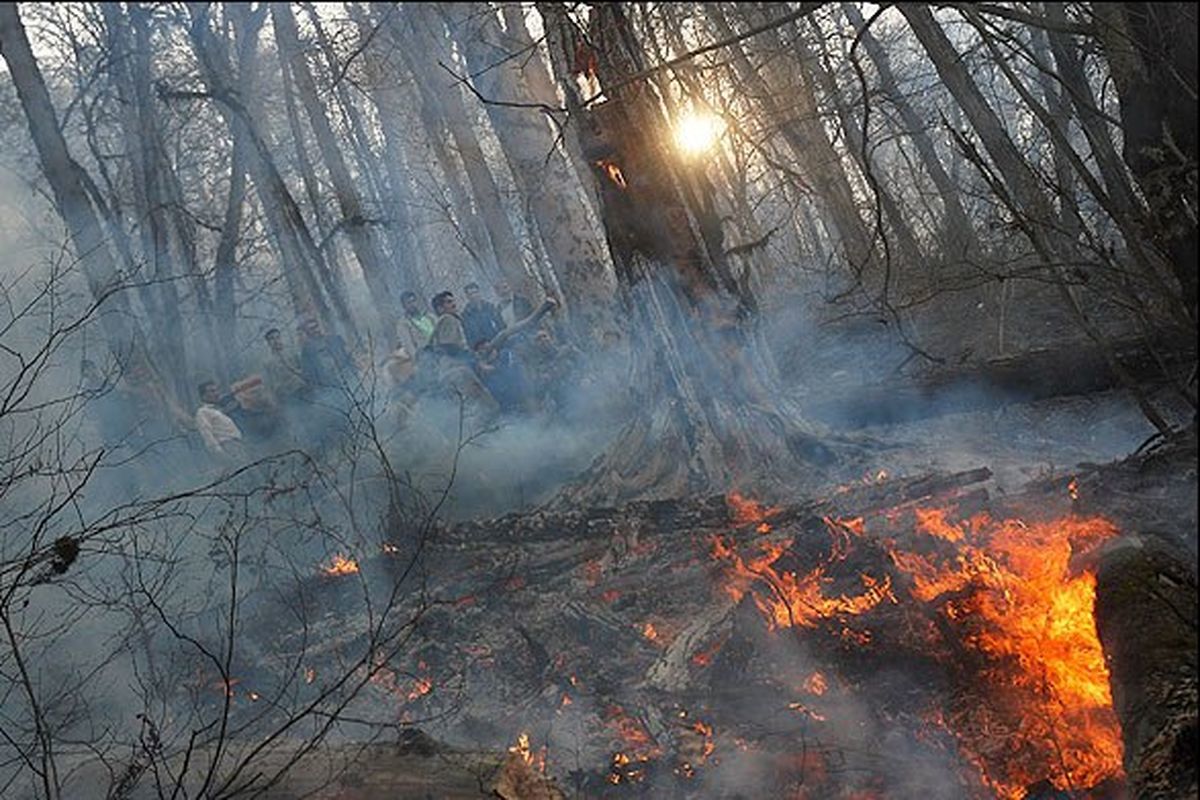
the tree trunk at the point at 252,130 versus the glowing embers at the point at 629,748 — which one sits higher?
the tree trunk at the point at 252,130

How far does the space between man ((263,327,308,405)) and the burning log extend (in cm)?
868

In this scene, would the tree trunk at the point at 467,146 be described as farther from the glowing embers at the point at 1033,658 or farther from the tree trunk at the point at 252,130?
the glowing embers at the point at 1033,658

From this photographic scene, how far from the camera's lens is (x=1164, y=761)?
254cm

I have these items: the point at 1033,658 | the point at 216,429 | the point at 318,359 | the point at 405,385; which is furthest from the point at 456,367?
the point at 1033,658

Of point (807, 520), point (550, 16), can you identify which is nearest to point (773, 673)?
point (807, 520)

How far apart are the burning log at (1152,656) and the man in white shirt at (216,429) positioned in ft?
28.5

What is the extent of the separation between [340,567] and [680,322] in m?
3.54

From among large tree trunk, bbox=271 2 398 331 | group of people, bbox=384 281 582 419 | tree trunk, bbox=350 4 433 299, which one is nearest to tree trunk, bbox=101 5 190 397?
large tree trunk, bbox=271 2 398 331

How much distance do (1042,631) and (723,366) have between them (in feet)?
11.8

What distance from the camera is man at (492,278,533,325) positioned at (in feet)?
39.2

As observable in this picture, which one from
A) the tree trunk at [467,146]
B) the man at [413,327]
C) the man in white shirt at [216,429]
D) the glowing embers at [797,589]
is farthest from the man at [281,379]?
the glowing embers at [797,589]

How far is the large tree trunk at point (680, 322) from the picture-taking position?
22.8ft

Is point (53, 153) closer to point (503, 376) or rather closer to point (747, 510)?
point (503, 376)

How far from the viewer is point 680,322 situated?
718 cm
